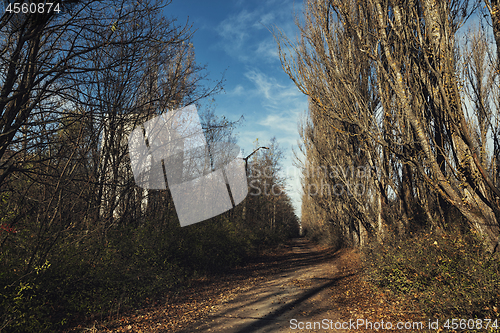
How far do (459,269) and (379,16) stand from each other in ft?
18.4

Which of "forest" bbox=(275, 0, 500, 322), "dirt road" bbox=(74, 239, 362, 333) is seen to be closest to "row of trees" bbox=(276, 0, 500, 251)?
"forest" bbox=(275, 0, 500, 322)

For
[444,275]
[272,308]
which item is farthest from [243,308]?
[444,275]

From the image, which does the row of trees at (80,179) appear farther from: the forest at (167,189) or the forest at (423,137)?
the forest at (423,137)

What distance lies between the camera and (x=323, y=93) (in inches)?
301

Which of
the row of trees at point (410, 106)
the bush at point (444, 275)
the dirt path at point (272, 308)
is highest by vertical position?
the row of trees at point (410, 106)

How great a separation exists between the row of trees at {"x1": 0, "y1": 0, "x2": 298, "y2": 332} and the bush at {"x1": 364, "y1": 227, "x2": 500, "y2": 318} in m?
5.92

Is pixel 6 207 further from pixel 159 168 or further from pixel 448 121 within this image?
pixel 448 121

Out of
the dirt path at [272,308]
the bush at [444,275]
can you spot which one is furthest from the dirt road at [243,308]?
the bush at [444,275]

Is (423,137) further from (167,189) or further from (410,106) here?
(167,189)

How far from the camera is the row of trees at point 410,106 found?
4.87 meters

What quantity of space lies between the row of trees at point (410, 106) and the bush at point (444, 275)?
497mm

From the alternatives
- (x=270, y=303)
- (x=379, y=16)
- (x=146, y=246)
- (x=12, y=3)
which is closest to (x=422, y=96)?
(x=379, y=16)

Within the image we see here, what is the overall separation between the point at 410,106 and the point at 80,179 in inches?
275

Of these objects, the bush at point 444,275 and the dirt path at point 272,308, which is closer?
the bush at point 444,275
